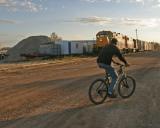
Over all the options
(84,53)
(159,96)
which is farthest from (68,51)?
(159,96)

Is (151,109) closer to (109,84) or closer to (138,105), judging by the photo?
(138,105)

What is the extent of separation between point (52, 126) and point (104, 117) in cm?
155

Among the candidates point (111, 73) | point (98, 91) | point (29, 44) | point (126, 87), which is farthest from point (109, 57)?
point (29, 44)

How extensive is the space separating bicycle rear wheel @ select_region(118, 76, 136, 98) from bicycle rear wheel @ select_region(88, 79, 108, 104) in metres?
0.95

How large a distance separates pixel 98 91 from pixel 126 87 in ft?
5.05

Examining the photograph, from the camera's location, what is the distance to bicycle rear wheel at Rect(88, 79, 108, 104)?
11492mm

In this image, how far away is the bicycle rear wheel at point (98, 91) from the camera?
37.7 feet

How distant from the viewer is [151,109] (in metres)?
10.4

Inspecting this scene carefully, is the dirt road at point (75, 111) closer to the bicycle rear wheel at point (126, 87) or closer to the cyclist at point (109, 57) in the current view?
the bicycle rear wheel at point (126, 87)

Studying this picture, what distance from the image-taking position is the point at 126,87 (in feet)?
41.8

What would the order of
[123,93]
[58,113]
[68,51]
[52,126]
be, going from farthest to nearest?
[68,51], [123,93], [58,113], [52,126]

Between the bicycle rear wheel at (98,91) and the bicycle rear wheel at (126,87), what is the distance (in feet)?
3.10

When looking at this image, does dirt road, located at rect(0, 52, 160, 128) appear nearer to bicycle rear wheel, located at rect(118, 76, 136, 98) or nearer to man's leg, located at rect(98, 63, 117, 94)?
bicycle rear wheel, located at rect(118, 76, 136, 98)

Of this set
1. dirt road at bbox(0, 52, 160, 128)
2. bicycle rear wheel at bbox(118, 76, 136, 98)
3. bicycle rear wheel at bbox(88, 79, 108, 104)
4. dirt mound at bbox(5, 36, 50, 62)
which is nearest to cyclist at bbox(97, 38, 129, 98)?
bicycle rear wheel at bbox(88, 79, 108, 104)
